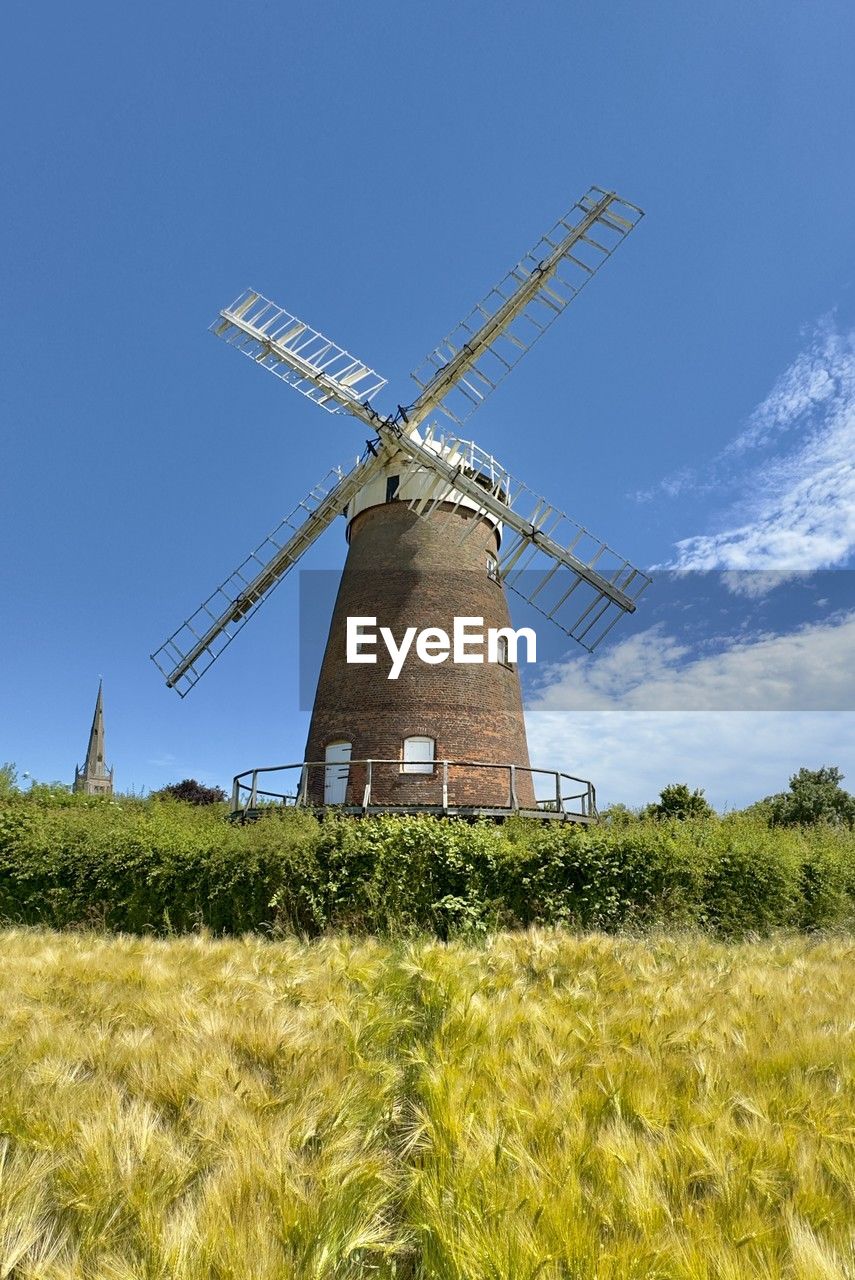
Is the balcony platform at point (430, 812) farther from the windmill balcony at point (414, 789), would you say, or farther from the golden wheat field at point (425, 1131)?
the golden wheat field at point (425, 1131)

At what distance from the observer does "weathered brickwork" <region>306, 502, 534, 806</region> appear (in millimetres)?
15398

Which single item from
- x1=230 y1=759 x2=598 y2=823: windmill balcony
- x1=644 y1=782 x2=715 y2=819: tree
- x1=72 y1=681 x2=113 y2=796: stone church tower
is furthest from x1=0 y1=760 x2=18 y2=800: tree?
x1=72 y1=681 x2=113 y2=796: stone church tower

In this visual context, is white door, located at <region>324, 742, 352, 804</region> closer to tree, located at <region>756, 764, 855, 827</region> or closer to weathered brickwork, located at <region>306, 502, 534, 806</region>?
weathered brickwork, located at <region>306, 502, 534, 806</region>

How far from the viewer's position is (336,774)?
15961mm

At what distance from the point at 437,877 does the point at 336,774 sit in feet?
17.0

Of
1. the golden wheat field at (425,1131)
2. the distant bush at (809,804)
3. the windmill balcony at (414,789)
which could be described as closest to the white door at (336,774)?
the windmill balcony at (414,789)

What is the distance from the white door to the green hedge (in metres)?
3.56

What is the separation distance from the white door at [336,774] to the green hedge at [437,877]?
3.56 meters

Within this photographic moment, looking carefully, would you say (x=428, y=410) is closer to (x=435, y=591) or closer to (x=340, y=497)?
(x=340, y=497)

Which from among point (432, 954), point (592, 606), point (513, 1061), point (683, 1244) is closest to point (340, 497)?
point (592, 606)

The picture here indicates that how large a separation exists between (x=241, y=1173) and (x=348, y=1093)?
0.82 meters

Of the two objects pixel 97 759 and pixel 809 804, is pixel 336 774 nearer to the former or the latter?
pixel 809 804

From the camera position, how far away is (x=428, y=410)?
62.5ft

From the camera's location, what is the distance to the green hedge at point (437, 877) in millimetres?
11180
